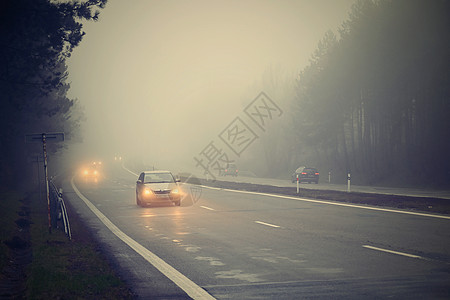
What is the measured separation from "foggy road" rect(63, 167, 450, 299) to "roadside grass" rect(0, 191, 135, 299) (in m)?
0.39

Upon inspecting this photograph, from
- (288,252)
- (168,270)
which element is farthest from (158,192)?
(168,270)

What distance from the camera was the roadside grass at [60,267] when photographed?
6.84m

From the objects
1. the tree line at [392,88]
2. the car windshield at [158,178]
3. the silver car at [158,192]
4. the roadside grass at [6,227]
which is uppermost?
the tree line at [392,88]

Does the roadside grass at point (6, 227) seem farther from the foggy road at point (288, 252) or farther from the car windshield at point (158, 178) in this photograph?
the car windshield at point (158, 178)

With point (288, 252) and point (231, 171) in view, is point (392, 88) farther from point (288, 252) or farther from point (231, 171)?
point (288, 252)

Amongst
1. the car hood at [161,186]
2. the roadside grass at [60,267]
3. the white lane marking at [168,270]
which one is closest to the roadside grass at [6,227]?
the roadside grass at [60,267]

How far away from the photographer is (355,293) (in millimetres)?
6418

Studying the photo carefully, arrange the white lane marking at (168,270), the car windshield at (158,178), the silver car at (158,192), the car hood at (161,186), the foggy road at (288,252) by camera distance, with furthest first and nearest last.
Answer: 1. the car windshield at (158,178)
2. the car hood at (161,186)
3. the silver car at (158,192)
4. the foggy road at (288,252)
5. the white lane marking at (168,270)

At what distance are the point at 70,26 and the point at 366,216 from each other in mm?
13967

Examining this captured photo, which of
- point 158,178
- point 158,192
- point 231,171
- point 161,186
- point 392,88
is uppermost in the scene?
point 392,88

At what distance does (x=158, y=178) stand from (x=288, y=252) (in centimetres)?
1370

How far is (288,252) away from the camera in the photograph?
971cm

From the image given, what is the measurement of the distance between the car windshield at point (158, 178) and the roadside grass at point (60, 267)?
21.5 feet

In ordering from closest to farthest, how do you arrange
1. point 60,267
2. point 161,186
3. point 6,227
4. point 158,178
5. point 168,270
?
1. point 168,270
2. point 60,267
3. point 6,227
4. point 161,186
5. point 158,178
